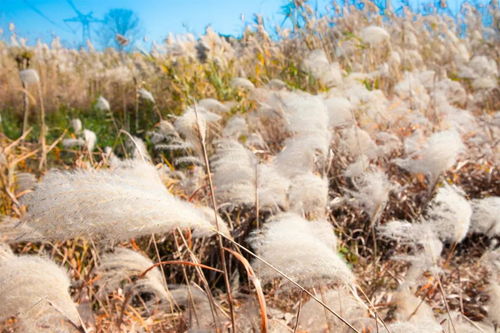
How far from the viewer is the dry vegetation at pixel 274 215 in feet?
2.30

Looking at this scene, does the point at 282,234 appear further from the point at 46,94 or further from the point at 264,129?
the point at 46,94

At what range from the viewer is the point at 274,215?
1.49 meters

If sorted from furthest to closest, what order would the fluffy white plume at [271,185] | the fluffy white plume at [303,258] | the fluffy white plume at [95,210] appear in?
the fluffy white plume at [271,185]
the fluffy white plume at [303,258]
the fluffy white plume at [95,210]

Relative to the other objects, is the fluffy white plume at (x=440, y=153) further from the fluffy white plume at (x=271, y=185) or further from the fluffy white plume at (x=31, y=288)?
the fluffy white plume at (x=31, y=288)

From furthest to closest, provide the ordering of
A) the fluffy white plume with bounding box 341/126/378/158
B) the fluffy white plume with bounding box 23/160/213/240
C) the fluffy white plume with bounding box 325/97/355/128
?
1. the fluffy white plume with bounding box 341/126/378/158
2. the fluffy white plume with bounding box 325/97/355/128
3. the fluffy white plume with bounding box 23/160/213/240

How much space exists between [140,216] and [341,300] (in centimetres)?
65

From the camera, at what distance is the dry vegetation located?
27.6 inches

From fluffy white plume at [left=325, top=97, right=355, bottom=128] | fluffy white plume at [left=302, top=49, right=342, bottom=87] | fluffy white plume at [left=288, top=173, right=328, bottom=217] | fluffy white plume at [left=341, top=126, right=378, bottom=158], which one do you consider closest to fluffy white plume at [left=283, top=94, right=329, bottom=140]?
fluffy white plume at [left=288, top=173, right=328, bottom=217]

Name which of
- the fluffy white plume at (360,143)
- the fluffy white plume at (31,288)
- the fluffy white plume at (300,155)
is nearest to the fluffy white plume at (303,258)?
the fluffy white plume at (31,288)

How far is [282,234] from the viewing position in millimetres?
745

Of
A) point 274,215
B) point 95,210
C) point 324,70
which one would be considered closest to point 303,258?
point 95,210

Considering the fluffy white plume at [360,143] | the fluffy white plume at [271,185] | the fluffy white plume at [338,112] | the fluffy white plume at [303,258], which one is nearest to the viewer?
the fluffy white plume at [303,258]

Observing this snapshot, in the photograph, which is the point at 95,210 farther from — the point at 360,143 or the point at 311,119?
the point at 360,143

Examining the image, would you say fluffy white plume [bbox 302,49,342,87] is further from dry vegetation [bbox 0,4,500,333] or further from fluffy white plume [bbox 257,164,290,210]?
fluffy white plume [bbox 257,164,290,210]
